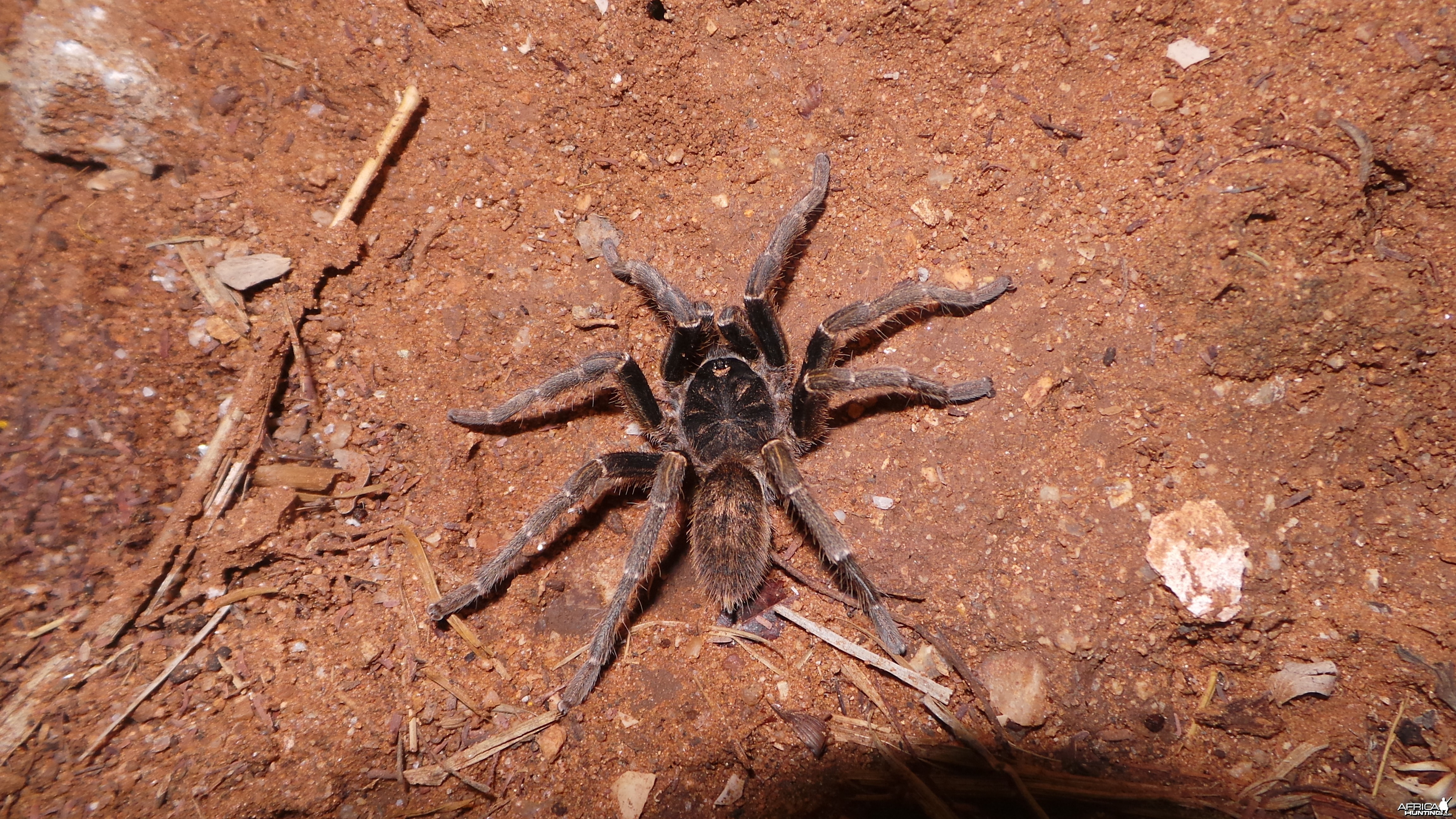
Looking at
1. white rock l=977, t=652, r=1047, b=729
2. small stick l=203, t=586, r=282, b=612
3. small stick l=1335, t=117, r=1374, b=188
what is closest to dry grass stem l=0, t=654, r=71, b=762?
small stick l=203, t=586, r=282, b=612

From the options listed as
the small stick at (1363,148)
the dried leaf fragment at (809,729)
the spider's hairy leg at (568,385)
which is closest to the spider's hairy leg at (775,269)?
the spider's hairy leg at (568,385)

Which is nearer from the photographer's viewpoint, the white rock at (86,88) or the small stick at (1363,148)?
the white rock at (86,88)

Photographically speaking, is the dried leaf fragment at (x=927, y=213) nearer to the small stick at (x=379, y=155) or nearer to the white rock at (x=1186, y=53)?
the white rock at (x=1186, y=53)

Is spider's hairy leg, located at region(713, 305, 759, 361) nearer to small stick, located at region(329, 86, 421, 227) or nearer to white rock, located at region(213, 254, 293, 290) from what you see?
small stick, located at region(329, 86, 421, 227)

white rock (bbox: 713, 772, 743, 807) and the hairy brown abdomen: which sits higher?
the hairy brown abdomen

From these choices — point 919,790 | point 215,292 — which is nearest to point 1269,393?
point 919,790

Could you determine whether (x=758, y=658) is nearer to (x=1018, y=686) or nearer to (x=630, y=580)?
(x=630, y=580)
